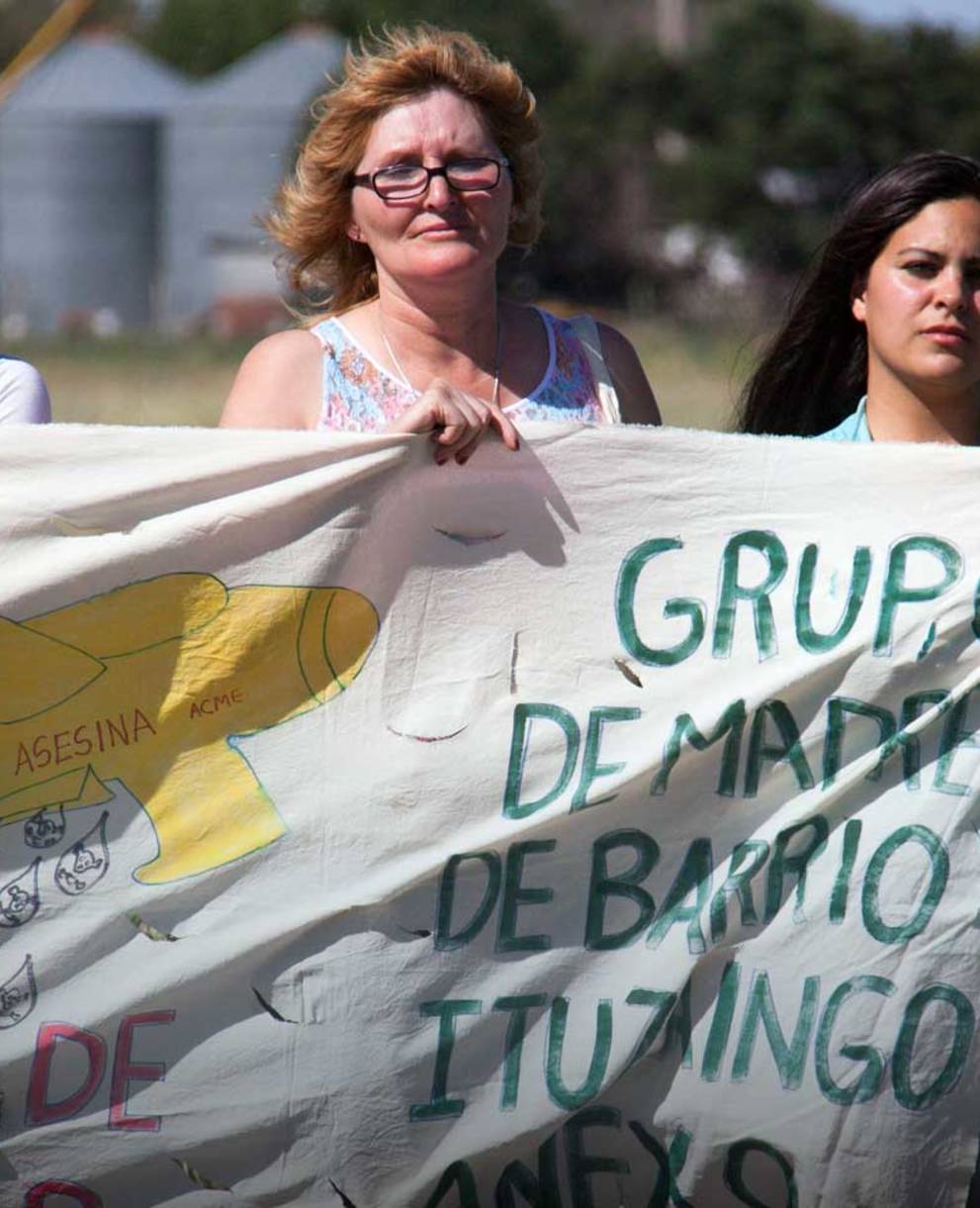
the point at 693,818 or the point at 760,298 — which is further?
the point at 760,298

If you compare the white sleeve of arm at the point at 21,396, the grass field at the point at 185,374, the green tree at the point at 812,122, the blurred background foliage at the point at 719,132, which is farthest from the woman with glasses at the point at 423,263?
the green tree at the point at 812,122

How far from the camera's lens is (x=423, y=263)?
3.52 meters

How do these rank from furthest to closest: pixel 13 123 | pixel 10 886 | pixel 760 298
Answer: pixel 13 123 → pixel 760 298 → pixel 10 886

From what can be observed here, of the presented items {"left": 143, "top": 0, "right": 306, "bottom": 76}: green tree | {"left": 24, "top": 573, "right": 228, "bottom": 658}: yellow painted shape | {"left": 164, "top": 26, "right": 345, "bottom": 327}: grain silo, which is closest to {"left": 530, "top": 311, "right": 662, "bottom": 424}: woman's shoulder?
{"left": 24, "top": 573, "right": 228, "bottom": 658}: yellow painted shape

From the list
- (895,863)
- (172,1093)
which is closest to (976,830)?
(895,863)

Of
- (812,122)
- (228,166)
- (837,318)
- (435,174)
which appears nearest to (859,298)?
(837,318)

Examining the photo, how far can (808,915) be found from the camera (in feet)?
10.6

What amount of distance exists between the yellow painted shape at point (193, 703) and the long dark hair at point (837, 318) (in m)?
1.24

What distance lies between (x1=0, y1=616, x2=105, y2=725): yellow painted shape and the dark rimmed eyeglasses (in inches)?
38.7

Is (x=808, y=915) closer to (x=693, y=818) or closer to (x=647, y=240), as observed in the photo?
(x=693, y=818)

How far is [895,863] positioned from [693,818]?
33 cm

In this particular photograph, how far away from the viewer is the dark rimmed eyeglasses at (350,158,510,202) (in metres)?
3.52

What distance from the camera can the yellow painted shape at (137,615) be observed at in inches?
125

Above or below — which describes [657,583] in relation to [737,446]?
below
